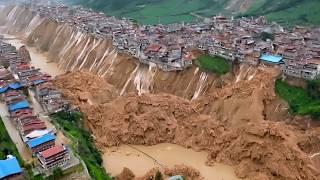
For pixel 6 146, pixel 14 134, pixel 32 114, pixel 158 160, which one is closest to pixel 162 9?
pixel 32 114

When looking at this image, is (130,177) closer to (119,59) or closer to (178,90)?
(178,90)

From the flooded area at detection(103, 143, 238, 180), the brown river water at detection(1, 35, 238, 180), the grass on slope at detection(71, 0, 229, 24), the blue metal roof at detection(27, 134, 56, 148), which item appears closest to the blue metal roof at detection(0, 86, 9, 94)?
the brown river water at detection(1, 35, 238, 180)

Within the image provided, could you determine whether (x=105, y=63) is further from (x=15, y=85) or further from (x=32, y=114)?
(x=32, y=114)

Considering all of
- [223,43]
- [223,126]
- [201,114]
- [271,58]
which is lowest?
[223,126]

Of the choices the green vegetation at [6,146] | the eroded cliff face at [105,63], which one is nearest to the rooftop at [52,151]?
the green vegetation at [6,146]

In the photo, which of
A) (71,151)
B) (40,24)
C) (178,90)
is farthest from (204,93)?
(40,24)

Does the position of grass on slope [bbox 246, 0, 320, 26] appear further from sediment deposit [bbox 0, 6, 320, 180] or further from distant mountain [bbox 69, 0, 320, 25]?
sediment deposit [bbox 0, 6, 320, 180]

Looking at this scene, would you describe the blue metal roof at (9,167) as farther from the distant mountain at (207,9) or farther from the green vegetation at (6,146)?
the distant mountain at (207,9)
